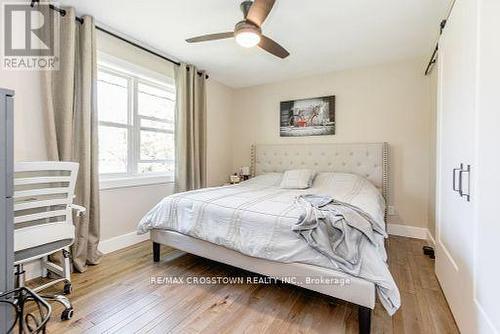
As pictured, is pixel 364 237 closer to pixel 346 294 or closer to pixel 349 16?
pixel 346 294

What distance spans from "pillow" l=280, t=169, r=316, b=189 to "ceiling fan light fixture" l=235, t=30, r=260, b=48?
1777 millimetres

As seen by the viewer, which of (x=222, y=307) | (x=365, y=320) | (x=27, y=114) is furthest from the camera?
(x=27, y=114)

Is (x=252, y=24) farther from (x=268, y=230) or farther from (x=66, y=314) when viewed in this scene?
(x=66, y=314)

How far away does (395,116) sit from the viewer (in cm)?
338

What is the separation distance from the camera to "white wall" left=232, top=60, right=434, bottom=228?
3.24 m

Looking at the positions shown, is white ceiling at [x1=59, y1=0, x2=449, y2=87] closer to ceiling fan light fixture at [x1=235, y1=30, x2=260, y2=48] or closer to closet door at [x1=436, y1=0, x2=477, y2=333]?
ceiling fan light fixture at [x1=235, y1=30, x2=260, y2=48]

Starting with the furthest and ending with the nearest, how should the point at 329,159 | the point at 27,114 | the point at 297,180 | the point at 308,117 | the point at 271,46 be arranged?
the point at 308,117 < the point at 329,159 < the point at 297,180 < the point at 271,46 < the point at 27,114

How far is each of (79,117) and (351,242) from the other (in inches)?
102

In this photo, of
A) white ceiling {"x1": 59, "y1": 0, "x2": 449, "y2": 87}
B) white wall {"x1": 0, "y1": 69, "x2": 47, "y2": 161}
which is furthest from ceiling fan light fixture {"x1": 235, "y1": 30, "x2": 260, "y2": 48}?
white wall {"x1": 0, "y1": 69, "x2": 47, "y2": 161}

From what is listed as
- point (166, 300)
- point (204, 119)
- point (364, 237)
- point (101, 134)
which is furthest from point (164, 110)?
point (364, 237)

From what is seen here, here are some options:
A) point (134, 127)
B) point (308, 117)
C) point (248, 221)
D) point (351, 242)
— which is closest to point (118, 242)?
point (134, 127)

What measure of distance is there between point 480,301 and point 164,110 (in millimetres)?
3583

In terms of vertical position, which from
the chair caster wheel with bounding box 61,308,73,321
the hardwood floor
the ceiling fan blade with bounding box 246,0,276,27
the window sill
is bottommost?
the hardwood floor

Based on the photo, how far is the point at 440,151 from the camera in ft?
6.81
